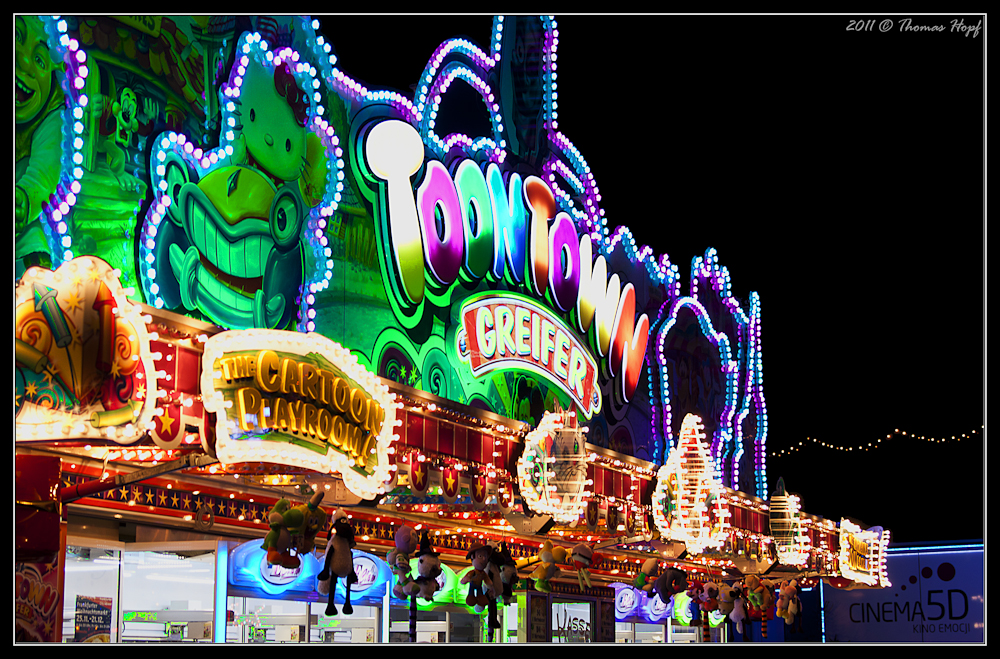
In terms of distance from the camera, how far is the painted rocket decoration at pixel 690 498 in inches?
669

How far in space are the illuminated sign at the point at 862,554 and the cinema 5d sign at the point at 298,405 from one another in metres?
18.8

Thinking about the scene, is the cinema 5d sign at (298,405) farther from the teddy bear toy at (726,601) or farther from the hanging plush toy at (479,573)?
the teddy bear toy at (726,601)

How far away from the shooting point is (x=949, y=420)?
1587 inches

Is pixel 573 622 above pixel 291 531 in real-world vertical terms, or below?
below

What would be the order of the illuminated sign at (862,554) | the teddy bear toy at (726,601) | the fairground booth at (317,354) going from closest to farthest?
the fairground booth at (317,354)
the teddy bear toy at (726,601)
the illuminated sign at (862,554)

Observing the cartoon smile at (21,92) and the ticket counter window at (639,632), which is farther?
the ticket counter window at (639,632)

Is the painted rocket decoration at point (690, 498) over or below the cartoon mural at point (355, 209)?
below

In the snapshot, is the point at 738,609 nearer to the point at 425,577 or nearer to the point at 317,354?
the point at 425,577

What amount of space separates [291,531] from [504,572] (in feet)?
14.2

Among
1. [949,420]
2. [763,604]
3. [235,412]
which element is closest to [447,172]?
[235,412]

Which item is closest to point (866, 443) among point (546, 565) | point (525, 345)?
point (525, 345)

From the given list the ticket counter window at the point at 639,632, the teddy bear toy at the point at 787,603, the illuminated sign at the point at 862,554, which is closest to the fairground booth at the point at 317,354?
the teddy bear toy at the point at 787,603

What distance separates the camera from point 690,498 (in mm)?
17219

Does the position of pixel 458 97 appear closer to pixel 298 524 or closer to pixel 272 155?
pixel 272 155
